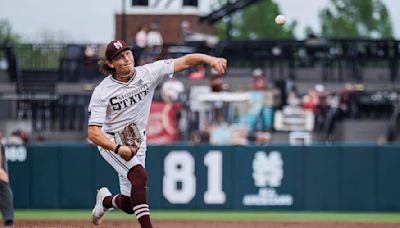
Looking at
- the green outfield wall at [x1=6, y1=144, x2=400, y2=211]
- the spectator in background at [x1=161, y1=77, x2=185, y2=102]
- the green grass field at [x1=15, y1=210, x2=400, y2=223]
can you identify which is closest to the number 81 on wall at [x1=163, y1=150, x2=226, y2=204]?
the green outfield wall at [x1=6, y1=144, x2=400, y2=211]

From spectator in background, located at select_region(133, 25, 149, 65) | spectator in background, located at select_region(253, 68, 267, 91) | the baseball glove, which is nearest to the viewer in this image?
the baseball glove

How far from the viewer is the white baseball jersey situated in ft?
40.7

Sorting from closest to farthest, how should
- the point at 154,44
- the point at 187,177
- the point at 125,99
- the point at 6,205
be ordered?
the point at 125,99, the point at 6,205, the point at 187,177, the point at 154,44

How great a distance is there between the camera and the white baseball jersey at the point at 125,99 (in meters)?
12.4

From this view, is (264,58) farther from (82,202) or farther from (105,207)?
(105,207)

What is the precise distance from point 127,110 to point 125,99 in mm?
156

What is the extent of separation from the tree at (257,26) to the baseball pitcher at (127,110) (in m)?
45.7

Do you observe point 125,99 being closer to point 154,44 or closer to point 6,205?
point 6,205

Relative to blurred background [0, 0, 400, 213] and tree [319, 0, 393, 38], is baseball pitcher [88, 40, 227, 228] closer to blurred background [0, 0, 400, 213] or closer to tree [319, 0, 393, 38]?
blurred background [0, 0, 400, 213]

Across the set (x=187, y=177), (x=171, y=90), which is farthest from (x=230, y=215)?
(x=171, y=90)

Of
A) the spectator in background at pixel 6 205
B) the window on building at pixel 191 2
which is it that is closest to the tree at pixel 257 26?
the window on building at pixel 191 2

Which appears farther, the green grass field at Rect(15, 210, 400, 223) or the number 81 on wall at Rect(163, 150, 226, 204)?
the number 81 on wall at Rect(163, 150, 226, 204)

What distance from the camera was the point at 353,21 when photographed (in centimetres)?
6097

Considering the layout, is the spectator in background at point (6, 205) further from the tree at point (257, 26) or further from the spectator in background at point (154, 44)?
the tree at point (257, 26)
